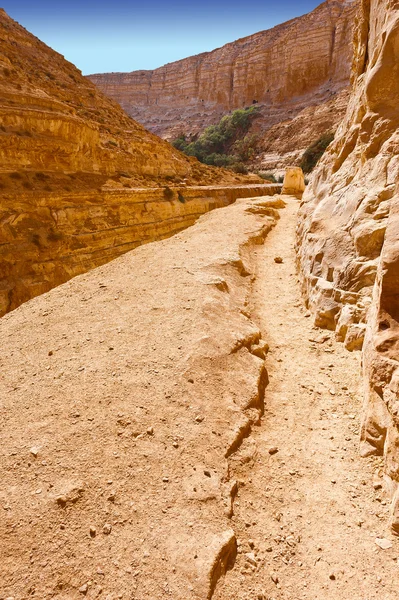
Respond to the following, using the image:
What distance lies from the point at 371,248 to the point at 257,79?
65.3 meters

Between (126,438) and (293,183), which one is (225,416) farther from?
(293,183)

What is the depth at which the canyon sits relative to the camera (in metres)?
2.34

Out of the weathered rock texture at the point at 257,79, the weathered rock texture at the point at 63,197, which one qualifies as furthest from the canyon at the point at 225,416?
the weathered rock texture at the point at 257,79

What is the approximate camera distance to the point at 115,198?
14984 mm

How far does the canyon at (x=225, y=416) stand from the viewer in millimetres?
2340

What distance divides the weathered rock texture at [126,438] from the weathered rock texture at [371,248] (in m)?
1.19

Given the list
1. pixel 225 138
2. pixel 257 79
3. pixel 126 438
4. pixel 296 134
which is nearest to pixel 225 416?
pixel 126 438

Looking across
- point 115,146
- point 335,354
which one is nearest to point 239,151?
point 115,146

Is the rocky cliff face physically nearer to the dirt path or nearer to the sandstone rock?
the sandstone rock

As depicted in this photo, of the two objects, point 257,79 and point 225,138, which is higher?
Result: point 257,79

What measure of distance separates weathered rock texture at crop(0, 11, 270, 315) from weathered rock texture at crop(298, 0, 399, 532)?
8948mm

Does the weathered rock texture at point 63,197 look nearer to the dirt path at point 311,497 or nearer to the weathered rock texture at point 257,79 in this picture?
the dirt path at point 311,497

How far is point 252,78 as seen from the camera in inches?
2308

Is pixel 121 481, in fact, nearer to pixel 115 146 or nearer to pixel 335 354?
pixel 335 354
